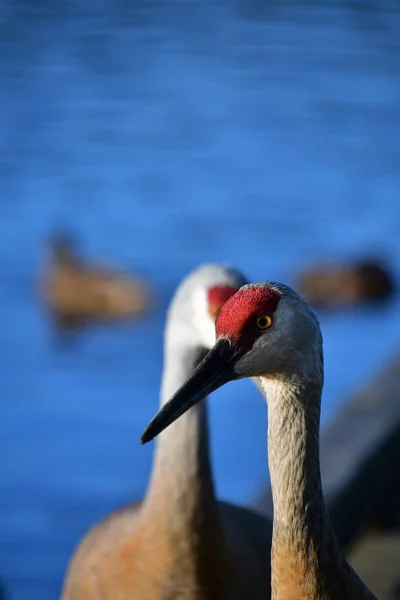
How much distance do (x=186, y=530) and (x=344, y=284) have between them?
5.89 meters

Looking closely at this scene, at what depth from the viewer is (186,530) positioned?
339 cm

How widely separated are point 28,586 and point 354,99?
725 centimetres

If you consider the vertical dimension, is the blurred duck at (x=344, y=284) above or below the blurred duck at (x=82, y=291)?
below

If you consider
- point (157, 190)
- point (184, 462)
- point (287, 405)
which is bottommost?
point (287, 405)

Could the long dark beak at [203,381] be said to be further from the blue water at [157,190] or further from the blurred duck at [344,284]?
the blurred duck at [344,284]

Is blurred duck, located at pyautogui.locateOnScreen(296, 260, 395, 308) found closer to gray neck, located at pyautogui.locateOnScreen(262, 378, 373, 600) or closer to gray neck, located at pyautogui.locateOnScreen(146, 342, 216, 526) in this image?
gray neck, located at pyautogui.locateOnScreen(146, 342, 216, 526)

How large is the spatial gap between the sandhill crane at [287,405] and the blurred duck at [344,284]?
6391 mm

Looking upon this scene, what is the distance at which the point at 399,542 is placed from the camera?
15.0 feet

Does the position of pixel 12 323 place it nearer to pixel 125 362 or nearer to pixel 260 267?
pixel 125 362

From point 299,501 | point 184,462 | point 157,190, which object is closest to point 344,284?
point 157,190

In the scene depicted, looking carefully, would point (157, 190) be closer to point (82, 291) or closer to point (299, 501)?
point (82, 291)

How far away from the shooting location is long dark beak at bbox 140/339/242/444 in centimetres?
249

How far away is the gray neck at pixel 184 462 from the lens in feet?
11.2

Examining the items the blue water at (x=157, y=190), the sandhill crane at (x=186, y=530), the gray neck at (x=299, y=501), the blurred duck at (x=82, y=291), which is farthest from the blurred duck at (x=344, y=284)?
the gray neck at (x=299, y=501)
